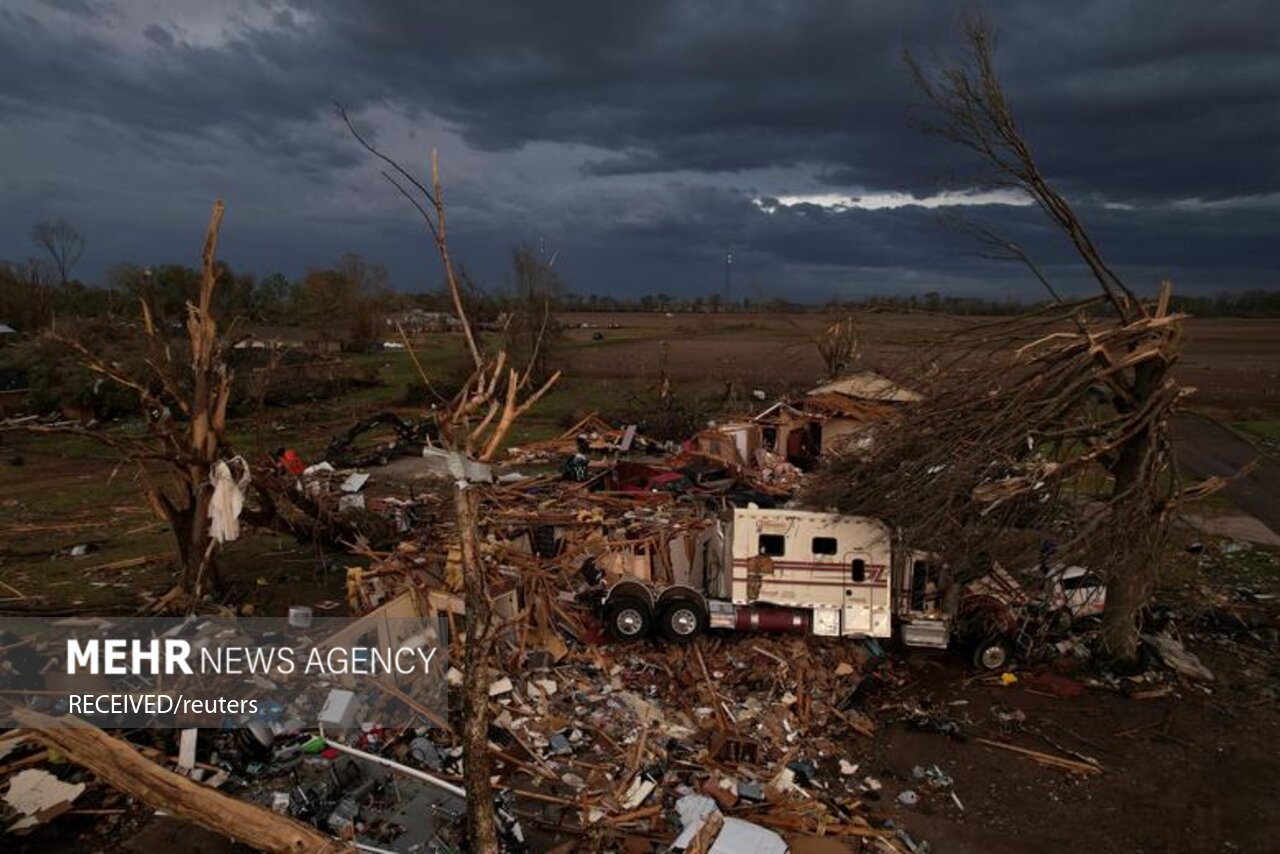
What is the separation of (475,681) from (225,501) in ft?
26.2

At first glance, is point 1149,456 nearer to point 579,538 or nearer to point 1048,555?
point 1048,555

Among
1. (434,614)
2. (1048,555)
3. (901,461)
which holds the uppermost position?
(901,461)

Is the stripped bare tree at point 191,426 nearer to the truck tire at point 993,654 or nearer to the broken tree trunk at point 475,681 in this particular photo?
the broken tree trunk at point 475,681

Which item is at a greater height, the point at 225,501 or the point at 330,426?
the point at 225,501

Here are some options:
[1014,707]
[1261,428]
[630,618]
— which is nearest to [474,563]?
[630,618]

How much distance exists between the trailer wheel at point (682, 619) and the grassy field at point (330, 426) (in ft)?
16.6

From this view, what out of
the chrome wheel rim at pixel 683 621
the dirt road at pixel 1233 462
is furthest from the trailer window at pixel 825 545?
the dirt road at pixel 1233 462

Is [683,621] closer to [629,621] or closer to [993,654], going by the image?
[629,621]

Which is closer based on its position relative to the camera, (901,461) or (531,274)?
(901,461)

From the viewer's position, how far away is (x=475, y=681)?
5500mm

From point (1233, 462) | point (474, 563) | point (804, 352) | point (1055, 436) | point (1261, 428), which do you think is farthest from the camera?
point (1261, 428)

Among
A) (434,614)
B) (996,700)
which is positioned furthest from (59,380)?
(996,700)

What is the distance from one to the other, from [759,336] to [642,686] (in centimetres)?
7858

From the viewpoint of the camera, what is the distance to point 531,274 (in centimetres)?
4719
